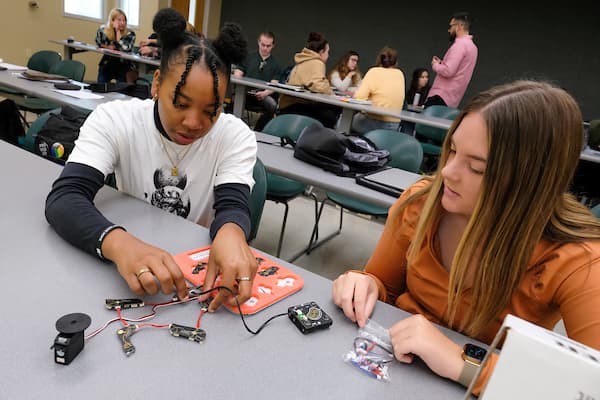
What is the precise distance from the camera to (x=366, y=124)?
391cm

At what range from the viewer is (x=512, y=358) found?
39 centimetres

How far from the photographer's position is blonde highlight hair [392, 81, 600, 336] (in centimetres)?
72

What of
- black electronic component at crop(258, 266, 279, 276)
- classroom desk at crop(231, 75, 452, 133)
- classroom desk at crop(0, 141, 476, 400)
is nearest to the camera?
classroom desk at crop(0, 141, 476, 400)

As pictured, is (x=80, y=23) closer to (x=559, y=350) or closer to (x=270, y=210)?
(x=270, y=210)

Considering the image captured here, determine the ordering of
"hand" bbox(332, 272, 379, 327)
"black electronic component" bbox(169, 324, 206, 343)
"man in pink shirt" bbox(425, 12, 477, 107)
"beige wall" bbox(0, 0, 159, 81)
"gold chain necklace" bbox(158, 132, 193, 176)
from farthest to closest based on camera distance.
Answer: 1. "beige wall" bbox(0, 0, 159, 81)
2. "man in pink shirt" bbox(425, 12, 477, 107)
3. "gold chain necklace" bbox(158, 132, 193, 176)
4. "hand" bbox(332, 272, 379, 327)
5. "black electronic component" bbox(169, 324, 206, 343)

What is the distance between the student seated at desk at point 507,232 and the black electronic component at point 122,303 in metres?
0.38

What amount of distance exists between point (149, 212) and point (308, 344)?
0.63 meters

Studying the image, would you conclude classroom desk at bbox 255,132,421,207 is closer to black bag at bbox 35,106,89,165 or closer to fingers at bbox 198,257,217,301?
black bag at bbox 35,106,89,165

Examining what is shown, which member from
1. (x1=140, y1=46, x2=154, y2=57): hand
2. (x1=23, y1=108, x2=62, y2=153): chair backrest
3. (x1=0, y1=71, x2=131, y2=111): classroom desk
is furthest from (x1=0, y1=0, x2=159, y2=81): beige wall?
(x1=23, y1=108, x2=62, y2=153): chair backrest

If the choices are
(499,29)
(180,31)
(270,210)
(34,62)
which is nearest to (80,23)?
(34,62)

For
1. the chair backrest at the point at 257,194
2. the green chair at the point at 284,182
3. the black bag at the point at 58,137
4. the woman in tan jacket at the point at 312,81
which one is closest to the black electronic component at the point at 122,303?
the chair backrest at the point at 257,194

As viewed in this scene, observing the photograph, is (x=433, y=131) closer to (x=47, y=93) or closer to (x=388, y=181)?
(x=388, y=181)

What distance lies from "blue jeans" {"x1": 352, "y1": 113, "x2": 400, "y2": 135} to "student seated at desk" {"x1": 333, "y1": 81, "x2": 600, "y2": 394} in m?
3.05

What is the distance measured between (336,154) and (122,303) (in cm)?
138
